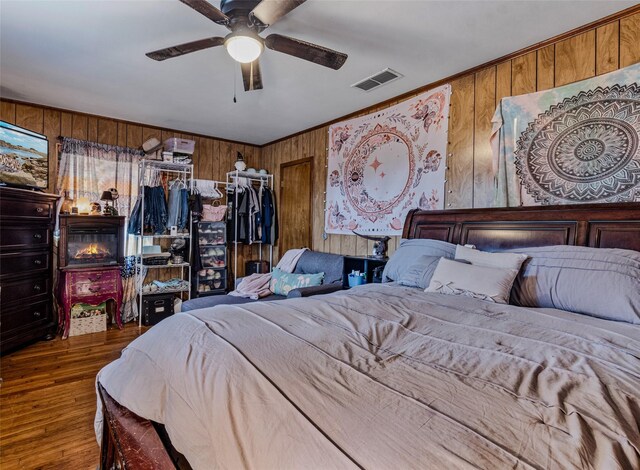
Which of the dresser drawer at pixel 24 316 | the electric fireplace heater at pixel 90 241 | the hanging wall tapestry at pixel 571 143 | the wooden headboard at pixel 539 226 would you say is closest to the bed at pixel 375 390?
the wooden headboard at pixel 539 226

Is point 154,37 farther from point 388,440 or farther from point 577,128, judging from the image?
point 577,128

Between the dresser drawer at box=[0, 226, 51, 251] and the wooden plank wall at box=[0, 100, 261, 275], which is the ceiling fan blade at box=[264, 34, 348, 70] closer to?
the dresser drawer at box=[0, 226, 51, 251]

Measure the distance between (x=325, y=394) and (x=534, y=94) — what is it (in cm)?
266

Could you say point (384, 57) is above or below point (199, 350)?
above

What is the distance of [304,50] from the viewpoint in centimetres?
202

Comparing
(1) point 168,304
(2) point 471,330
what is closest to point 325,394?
(2) point 471,330

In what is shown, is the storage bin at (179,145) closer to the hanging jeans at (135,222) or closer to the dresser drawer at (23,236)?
the hanging jeans at (135,222)

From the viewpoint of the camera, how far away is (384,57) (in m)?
2.62

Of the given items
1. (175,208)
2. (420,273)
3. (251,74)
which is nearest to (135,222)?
(175,208)

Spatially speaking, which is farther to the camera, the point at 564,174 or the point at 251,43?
the point at 564,174

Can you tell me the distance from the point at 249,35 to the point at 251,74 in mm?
450

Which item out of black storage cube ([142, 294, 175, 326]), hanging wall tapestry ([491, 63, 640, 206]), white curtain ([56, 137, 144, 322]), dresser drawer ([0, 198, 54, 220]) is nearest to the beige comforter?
hanging wall tapestry ([491, 63, 640, 206])

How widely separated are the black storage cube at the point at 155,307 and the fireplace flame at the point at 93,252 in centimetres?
71

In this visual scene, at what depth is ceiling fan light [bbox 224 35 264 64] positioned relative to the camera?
189cm
